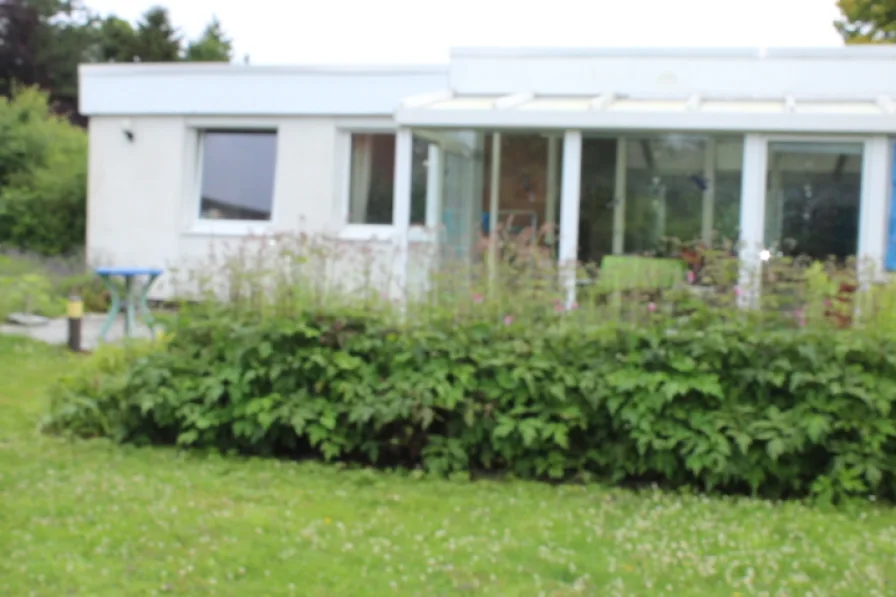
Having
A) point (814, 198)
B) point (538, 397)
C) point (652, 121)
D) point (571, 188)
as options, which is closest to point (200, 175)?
point (571, 188)

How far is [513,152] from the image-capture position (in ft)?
37.4

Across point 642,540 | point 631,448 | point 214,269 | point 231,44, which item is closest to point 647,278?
point 631,448

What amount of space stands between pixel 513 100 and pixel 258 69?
15.5 feet

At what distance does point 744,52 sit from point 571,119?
3258mm

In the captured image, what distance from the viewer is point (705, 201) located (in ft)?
34.9

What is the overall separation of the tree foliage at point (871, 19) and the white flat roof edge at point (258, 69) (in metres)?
19.5

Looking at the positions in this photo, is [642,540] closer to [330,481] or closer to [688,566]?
[688,566]

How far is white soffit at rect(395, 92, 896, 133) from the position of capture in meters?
9.77

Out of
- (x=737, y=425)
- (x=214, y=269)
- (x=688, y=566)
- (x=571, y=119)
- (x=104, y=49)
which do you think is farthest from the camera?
(x=104, y=49)

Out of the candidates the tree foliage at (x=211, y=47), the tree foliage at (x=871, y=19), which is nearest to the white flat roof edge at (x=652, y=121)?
the tree foliage at (x=871, y=19)

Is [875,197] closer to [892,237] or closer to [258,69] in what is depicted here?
[892,237]

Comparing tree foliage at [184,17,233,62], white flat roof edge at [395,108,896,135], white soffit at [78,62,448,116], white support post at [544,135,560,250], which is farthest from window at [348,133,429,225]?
tree foliage at [184,17,233,62]

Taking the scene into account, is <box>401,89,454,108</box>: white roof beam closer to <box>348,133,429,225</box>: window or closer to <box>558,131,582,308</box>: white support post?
<box>558,131,582,308</box>: white support post

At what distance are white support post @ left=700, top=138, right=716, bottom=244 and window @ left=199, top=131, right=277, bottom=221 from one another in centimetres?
675
